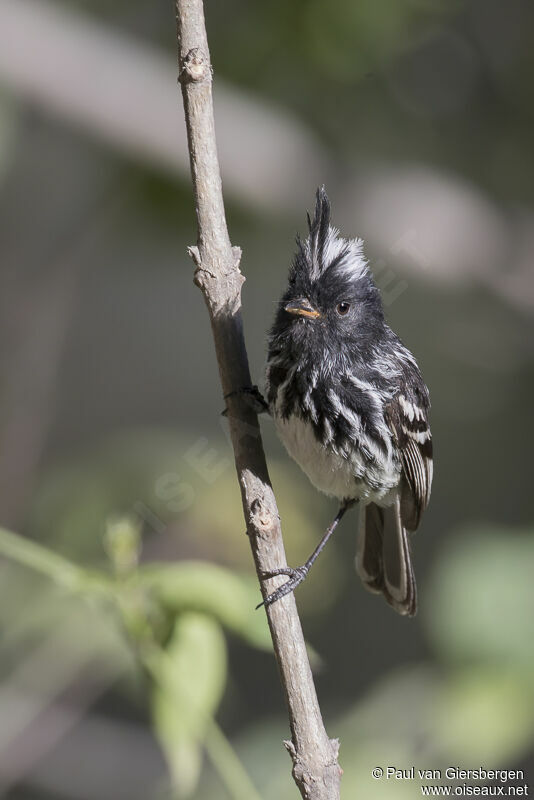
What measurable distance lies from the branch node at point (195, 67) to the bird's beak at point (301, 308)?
0.64 metres

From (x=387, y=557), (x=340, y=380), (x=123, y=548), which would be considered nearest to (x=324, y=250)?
(x=340, y=380)

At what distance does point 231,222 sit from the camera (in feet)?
10.9

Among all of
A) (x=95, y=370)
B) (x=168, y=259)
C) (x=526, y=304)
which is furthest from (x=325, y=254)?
(x=95, y=370)

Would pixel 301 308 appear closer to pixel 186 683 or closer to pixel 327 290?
pixel 327 290

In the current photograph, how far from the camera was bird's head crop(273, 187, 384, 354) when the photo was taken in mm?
2270

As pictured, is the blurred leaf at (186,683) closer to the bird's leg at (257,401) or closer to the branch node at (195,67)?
the bird's leg at (257,401)

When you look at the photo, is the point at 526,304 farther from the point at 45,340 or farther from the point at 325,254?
the point at 45,340

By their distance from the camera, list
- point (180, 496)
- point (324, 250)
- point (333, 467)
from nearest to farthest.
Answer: point (324, 250)
point (333, 467)
point (180, 496)

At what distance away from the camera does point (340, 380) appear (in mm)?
2414

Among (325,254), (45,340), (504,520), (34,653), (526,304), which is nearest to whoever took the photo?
(325,254)

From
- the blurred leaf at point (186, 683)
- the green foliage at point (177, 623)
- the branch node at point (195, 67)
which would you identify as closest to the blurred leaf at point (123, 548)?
the green foliage at point (177, 623)

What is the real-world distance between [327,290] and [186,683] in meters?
1.02

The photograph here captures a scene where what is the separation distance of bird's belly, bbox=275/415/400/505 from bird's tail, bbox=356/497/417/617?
36 cm

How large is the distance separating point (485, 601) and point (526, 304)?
124cm
